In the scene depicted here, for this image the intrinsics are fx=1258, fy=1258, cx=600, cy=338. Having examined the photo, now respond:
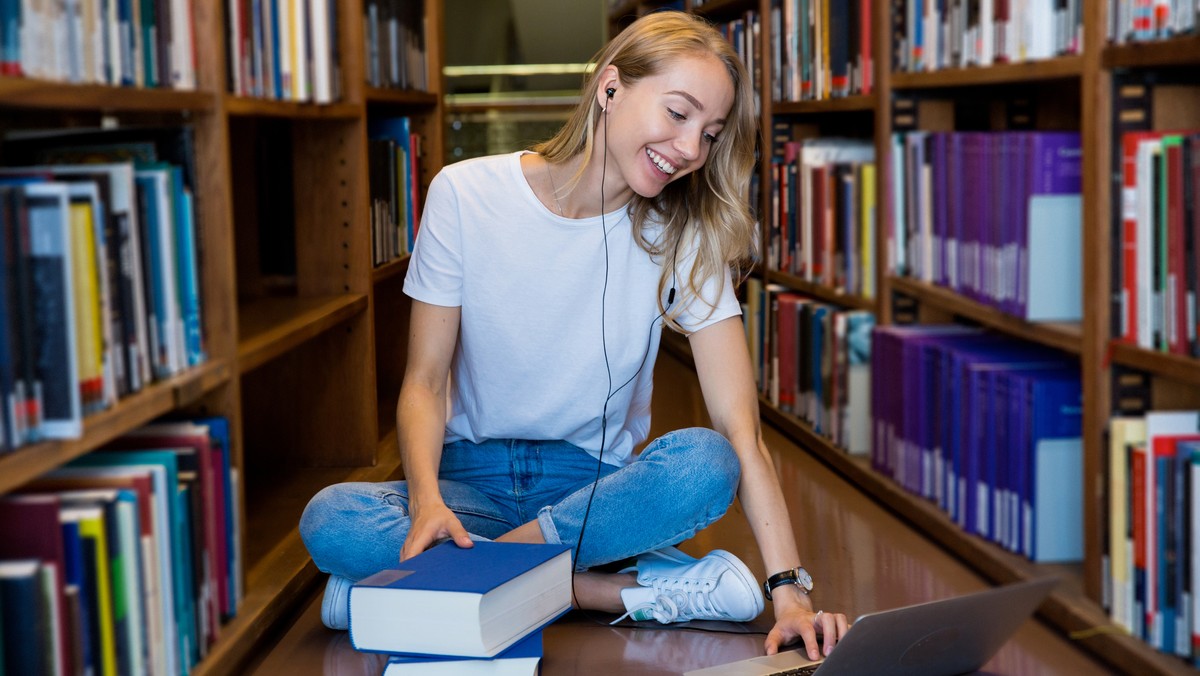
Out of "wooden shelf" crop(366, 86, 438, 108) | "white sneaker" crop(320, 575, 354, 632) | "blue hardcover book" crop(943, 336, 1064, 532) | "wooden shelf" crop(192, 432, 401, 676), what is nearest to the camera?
"wooden shelf" crop(192, 432, 401, 676)

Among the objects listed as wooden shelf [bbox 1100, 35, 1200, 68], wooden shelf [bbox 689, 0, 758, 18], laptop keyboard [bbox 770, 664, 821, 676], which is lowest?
laptop keyboard [bbox 770, 664, 821, 676]

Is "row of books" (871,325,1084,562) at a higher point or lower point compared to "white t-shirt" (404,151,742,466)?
lower

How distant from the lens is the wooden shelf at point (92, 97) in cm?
110

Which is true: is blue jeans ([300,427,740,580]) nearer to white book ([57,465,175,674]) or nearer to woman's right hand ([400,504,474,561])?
woman's right hand ([400,504,474,561])

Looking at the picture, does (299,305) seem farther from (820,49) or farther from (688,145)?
(820,49)

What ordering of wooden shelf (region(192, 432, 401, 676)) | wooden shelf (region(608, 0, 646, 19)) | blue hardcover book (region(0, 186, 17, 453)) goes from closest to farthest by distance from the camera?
blue hardcover book (region(0, 186, 17, 453)) < wooden shelf (region(192, 432, 401, 676)) < wooden shelf (region(608, 0, 646, 19))

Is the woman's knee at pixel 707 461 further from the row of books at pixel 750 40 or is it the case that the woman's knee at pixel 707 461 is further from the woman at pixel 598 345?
the row of books at pixel 750 40

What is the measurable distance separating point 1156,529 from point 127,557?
121cm

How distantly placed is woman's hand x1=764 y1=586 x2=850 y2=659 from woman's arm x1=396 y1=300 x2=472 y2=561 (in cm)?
40

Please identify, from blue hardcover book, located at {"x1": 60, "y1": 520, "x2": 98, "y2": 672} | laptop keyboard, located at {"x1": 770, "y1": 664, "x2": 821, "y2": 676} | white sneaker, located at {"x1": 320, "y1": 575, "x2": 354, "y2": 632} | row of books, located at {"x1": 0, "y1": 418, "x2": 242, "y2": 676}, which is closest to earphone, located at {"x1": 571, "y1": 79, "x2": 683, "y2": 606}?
white sneaker, located at {"x1": 320, "y1": 575, "x2": 354, "y2": 632}

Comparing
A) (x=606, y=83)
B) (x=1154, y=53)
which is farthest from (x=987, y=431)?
(x=606, y=83)

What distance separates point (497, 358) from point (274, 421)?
869 mm

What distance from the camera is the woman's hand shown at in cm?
152

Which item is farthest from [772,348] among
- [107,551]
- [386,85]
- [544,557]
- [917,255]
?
[107,551]
